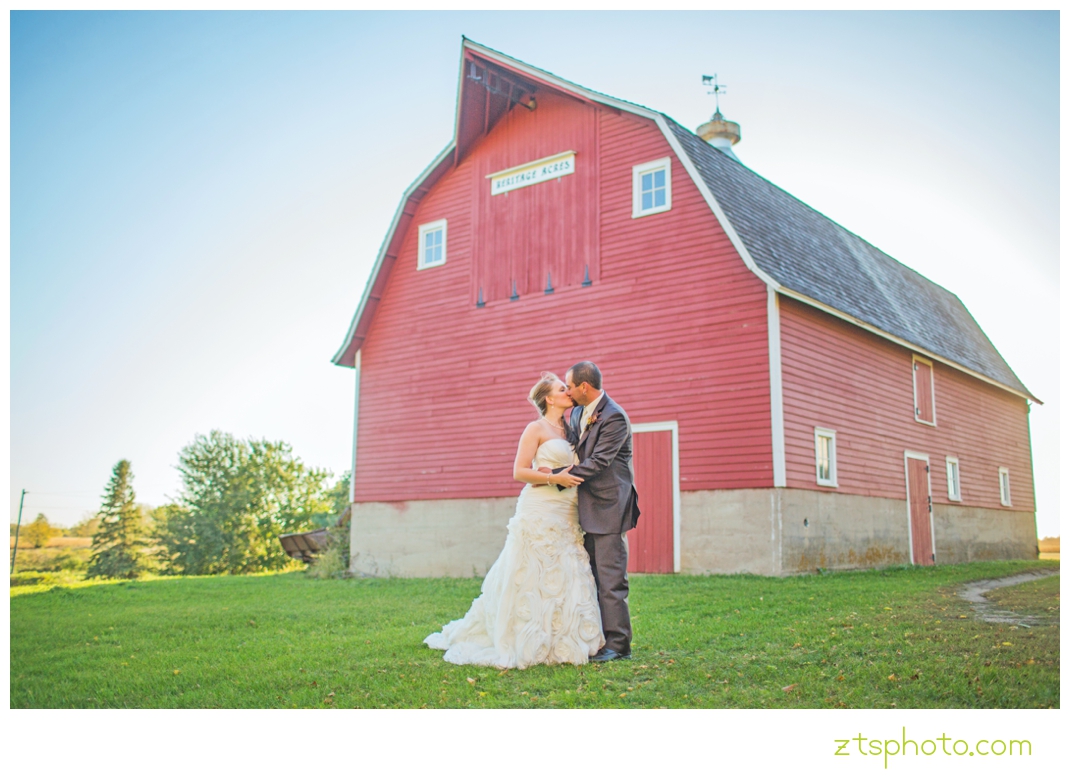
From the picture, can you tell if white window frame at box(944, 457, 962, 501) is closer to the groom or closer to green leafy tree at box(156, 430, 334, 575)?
the groom

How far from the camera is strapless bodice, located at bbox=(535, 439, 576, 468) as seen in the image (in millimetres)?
5590

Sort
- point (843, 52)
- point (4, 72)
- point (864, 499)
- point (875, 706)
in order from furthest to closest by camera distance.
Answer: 1. point (864, 499)
2. point (843, 52)
3. point (4, 72)
4. point (875, 706)

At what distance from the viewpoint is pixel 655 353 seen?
12719 mm

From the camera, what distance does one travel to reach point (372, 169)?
11.1 metres

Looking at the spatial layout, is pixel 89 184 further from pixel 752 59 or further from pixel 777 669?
pixel 777 669

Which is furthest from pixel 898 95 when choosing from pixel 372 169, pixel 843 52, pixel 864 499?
pixel 864 499

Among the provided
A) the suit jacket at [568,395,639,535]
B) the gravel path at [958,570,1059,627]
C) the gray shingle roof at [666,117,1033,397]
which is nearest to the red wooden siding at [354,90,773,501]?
the gray shingle roof at [666,117,1033,397]

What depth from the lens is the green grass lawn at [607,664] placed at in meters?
4.61

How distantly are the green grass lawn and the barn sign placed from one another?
278 inches

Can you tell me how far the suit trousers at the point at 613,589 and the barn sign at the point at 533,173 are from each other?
368 inches

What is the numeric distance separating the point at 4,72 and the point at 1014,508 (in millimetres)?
19373

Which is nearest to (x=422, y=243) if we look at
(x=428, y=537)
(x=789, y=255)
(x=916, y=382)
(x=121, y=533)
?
(x=428, y=537)

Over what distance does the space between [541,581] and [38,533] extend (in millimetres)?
18284

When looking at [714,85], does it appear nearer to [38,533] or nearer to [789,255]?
[789,255]
